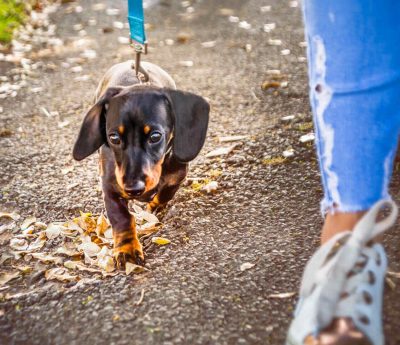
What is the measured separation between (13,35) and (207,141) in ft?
10.8

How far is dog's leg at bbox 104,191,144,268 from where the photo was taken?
A: 2273 mm

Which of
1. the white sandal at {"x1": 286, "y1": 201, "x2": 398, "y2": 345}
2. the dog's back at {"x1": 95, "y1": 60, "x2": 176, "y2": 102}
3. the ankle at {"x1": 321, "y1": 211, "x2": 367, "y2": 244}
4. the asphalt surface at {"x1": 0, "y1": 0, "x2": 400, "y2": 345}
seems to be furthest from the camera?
the dog's back at {"x1": 95, "y1": 60, "x2": 176, "y2": 102}

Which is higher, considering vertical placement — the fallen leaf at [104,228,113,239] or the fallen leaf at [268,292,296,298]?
the fallen leaf at [268,292,296,298]

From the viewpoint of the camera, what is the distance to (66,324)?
194cm

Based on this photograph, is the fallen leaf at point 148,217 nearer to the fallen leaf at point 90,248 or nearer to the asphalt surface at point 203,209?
the asphalt surface at point 203,209

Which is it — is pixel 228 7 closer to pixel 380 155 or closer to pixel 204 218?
pixel 204 218

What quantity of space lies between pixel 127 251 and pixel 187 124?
1.95 ft

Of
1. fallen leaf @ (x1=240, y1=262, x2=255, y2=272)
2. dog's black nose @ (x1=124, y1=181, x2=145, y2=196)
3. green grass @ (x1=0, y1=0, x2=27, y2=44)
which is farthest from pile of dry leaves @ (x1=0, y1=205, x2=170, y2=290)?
green grass @ (x1=0, y1=0, x2=27, y2=44)

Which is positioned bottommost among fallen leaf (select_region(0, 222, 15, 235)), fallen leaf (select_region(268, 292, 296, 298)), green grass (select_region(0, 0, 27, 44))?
fallen leaf (select_region(0, 222, 15, 235))

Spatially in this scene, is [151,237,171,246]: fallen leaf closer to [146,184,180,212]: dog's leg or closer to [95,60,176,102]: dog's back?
[146,184,180,212]: dog's leg

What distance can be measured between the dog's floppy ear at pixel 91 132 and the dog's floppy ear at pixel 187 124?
30cm

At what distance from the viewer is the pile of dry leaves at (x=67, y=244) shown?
228cm

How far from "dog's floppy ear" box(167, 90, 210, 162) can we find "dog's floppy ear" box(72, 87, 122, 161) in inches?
11.9

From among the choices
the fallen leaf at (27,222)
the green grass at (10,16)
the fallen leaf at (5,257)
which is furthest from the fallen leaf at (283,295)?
the green grass at (10,16)
